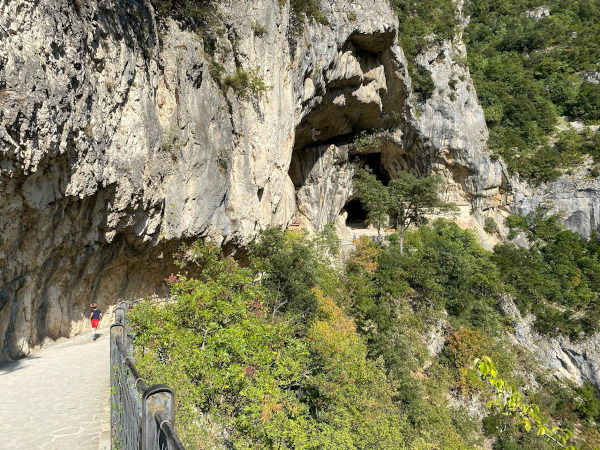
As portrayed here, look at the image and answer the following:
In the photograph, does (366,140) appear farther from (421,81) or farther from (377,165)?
(377,165)

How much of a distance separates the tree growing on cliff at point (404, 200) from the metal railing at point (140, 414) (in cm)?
2094

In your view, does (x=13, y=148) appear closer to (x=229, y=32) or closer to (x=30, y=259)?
(x=30, y=259)

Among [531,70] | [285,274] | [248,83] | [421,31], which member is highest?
[531,70]

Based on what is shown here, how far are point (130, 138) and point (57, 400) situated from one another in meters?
6.14

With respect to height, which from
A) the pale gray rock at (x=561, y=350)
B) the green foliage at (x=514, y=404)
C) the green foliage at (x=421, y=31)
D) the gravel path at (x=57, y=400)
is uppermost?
the green foliage at (x=421, y=31)

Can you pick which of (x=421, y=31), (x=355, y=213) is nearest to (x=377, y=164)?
(x=355, y=213)

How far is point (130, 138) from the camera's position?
29.9 feet

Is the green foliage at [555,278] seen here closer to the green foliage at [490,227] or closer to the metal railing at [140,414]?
the green foliage at [490,227]

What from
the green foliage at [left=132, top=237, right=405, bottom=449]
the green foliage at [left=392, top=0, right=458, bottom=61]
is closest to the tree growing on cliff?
the green foliage at [left=392, top=0, right=458, bottom=61]

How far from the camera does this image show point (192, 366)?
6051 mm

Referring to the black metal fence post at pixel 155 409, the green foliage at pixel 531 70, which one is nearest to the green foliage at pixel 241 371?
the black metal fence post at pixel 155 409

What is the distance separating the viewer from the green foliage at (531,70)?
103 ft

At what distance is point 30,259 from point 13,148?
2706 mm

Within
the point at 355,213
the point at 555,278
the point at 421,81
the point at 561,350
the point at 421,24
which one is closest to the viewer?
the point at 561,350
